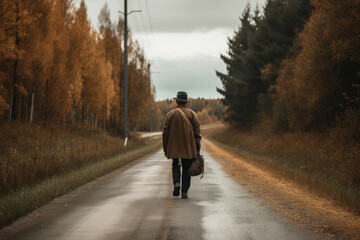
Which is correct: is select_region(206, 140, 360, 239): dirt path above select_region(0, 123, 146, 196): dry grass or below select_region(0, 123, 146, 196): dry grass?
below

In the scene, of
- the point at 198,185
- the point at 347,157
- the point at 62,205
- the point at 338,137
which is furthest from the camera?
the point at 338,137

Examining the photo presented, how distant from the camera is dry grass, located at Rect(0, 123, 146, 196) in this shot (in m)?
11.2

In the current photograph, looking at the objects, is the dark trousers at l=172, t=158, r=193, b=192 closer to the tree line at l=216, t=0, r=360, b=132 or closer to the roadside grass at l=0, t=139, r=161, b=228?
the roadside grass at l=0, t=139, r=161, b=228

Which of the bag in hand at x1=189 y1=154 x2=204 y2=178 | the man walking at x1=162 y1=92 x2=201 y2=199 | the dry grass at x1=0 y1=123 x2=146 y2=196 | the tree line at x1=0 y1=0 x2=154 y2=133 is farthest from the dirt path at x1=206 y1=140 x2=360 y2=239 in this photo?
the tree line at x1=0 y1=0 x2=154 y2=133

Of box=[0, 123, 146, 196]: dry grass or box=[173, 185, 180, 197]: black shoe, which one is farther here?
box=[0, 123, 146, 196]: dry grass

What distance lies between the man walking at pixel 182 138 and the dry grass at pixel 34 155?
12.7 feet

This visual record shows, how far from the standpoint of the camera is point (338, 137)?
1753 centimetres

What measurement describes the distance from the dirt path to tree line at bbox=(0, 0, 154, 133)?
11.0 meters

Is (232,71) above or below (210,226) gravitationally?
above

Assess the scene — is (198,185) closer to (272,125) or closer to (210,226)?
(210,226)

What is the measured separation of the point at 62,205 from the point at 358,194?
23.1ft

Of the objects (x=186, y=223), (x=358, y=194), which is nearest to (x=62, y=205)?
(x=186, y=223)

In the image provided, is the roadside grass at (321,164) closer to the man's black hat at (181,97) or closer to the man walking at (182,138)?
the man walking at (182,138)

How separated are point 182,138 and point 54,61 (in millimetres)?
21590
